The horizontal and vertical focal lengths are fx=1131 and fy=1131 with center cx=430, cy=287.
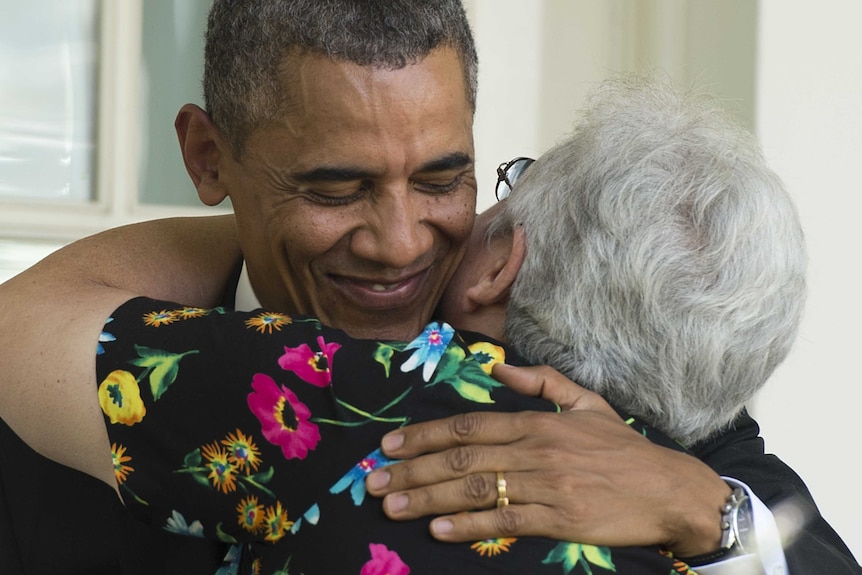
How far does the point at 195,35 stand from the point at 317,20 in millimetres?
1492

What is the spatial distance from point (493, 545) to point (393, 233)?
657 millimetres

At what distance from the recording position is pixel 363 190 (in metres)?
1.92

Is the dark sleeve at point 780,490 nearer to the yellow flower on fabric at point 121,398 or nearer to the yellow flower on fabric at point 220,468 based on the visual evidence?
the yellow flower on fabric at point 220,468

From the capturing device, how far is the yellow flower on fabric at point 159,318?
1623mm

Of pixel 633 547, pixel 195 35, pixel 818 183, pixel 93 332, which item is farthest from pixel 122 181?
pixel 633 547

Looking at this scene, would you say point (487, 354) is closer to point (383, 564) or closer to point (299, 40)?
point (383, 564)

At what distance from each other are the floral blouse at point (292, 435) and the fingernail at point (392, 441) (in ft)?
0.03

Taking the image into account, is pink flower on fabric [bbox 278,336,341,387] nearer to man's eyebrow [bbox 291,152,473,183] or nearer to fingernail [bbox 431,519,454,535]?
fingernail [bbox 431,519,454,535]

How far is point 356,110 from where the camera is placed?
185 cm

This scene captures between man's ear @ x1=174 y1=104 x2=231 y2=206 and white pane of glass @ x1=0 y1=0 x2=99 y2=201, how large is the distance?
3.57ft

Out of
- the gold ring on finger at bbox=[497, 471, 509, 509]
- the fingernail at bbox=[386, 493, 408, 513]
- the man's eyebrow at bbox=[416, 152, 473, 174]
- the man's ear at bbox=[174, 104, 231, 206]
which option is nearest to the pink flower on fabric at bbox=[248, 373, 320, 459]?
the fingernail at bbox=[386, 493, 408, 513]

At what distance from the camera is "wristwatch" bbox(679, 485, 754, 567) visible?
1605mm

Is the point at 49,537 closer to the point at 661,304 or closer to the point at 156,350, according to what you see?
the point at 156,350

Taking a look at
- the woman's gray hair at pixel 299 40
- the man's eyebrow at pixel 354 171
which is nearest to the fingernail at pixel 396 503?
the man's eyebrow at pixel 354 171
